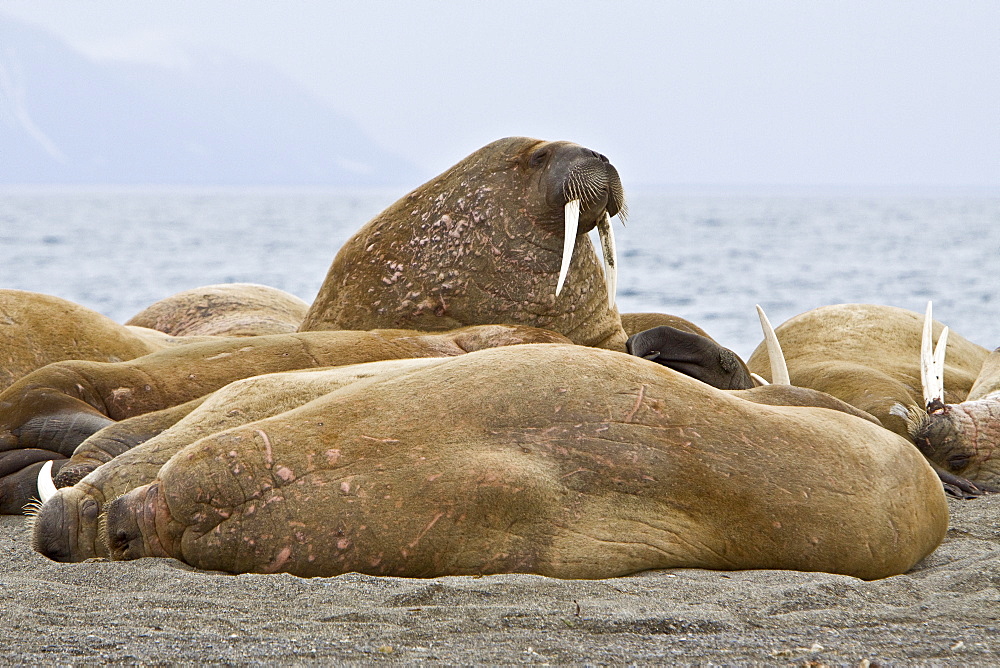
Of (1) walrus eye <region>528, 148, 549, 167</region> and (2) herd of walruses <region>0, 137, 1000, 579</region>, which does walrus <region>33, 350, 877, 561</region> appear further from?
(1) walrus eye <region>528, 148, 549, 167</region>

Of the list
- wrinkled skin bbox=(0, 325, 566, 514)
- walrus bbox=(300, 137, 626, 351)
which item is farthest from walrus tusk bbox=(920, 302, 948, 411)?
wrinkled skin bbox=(0, 325, 566, 514)

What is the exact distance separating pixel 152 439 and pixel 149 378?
116 cm

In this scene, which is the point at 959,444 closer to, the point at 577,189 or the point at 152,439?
the point at 577,189

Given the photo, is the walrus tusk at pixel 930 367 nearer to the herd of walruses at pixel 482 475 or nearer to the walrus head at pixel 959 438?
the walrus head at pixel 959 438

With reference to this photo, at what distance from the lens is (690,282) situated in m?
26.8

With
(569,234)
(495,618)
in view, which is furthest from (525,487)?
(569,234)

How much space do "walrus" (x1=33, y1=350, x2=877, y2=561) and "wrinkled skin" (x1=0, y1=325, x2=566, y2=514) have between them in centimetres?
43

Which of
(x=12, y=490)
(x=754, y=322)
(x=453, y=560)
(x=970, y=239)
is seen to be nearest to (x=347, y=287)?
(x=12, y=490)

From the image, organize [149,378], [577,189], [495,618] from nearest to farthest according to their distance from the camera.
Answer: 1. [495,618]
2. [149,378]
3. [577,189]

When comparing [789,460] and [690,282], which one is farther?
[690,282]

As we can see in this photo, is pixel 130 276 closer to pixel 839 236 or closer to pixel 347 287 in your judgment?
pixel 347 287

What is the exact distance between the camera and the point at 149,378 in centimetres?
502

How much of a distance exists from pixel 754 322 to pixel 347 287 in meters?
12.9

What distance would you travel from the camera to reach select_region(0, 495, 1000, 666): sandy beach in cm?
249
